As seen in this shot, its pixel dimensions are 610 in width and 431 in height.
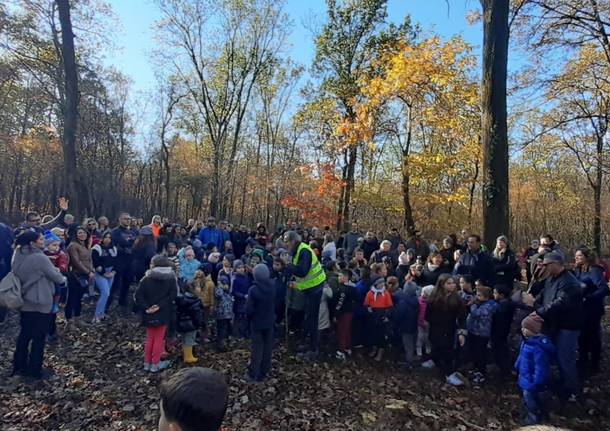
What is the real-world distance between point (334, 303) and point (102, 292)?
4650mm

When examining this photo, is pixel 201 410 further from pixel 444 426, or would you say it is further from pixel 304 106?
pixel 304 106

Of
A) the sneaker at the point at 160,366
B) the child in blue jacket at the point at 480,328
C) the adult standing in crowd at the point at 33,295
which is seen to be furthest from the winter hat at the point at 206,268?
the child in blue jacket at the point at 480,328

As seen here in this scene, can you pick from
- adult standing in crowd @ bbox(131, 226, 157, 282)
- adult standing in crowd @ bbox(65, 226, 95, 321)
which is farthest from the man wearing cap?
adult standing in crowd @ bbox(65, 226, 95, 321)

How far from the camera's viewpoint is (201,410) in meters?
1.71

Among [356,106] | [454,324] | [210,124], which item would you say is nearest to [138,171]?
[210,124]

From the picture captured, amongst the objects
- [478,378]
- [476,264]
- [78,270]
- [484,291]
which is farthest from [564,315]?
[78,270]

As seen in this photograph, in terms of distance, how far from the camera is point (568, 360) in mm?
5703

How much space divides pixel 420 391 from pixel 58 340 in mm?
6322

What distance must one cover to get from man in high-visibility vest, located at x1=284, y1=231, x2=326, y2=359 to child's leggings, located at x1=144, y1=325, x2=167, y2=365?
2.30 m

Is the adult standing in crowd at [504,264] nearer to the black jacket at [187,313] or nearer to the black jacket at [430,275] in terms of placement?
the black jacket at [430,275]

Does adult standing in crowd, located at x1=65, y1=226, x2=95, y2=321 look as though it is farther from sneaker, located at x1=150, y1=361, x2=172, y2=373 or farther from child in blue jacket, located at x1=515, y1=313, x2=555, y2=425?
child in blue jacket, located at x1=515, y1=313, x2=555, y2=425

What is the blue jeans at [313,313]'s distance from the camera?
23.4 ft

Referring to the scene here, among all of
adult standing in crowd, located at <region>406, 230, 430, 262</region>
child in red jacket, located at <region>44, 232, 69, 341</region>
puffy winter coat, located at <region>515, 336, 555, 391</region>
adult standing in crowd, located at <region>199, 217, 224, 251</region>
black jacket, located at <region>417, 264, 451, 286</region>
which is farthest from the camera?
adult standing in crowd, located at <region>199, 217, 224, 251</region>

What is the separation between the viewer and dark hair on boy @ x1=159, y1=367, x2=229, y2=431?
5.61 ft
